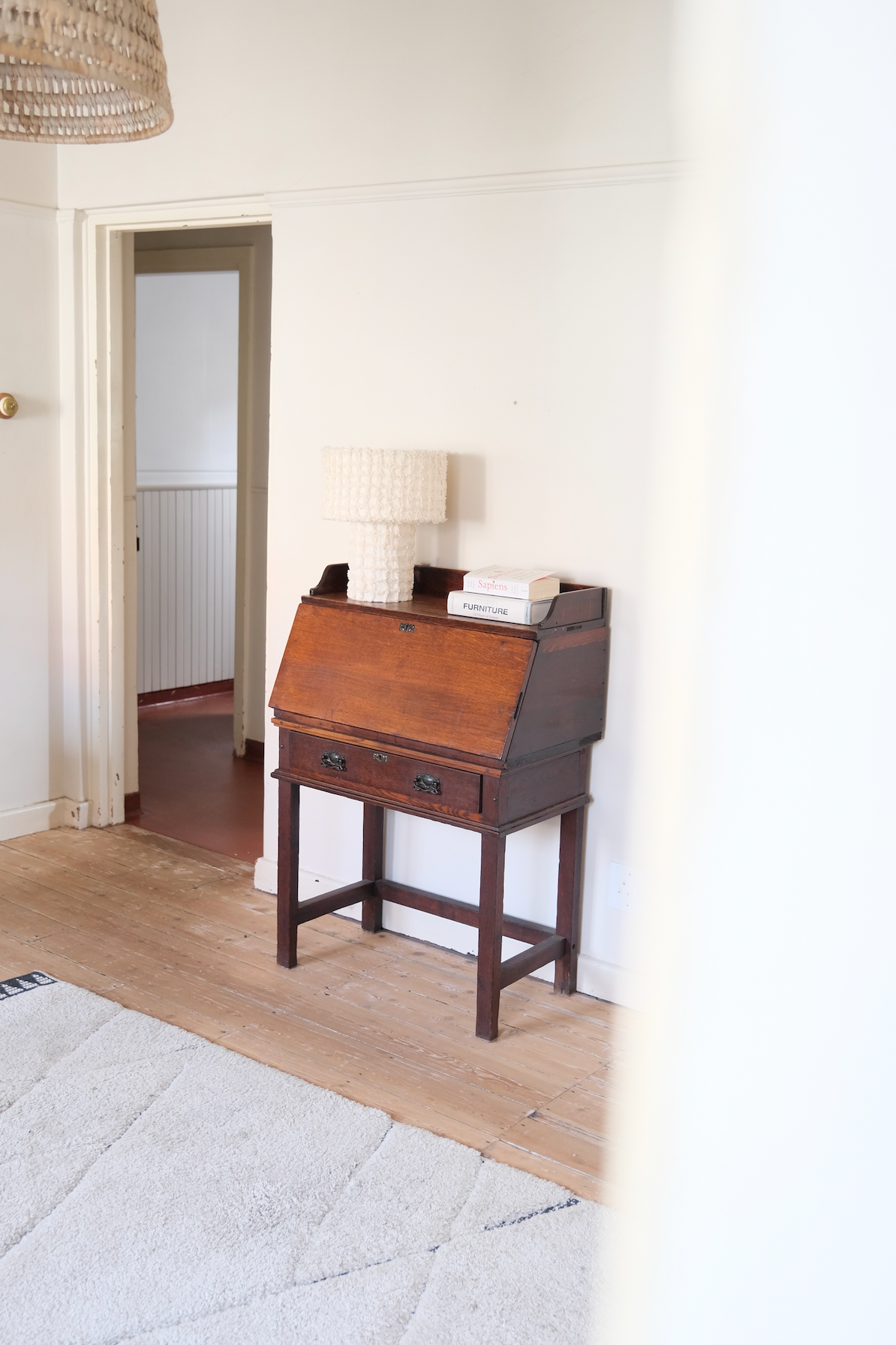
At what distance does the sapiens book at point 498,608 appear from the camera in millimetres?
2658

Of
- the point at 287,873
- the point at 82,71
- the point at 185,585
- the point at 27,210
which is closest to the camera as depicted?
the point at 82,71

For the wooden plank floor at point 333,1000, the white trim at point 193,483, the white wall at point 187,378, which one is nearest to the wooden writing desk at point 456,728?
the wooden plank floor at point 333,1000

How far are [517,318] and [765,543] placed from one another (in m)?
2.76

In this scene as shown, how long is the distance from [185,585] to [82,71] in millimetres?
4499

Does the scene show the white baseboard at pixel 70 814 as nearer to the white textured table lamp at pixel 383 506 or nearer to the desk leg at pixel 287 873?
the desk leg at pixel 287 873

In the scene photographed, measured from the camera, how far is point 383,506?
2.85 metres

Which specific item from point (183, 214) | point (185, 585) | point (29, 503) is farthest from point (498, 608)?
point (185, 585)

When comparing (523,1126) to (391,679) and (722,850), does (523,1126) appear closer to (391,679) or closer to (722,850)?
(391,679)

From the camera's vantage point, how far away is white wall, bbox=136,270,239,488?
5996 mm

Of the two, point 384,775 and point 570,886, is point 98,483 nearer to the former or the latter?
point 384,775

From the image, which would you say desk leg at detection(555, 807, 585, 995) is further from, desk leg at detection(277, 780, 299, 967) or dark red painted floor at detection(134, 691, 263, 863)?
dark red painted floor at detection(134, 691, 263, 863)

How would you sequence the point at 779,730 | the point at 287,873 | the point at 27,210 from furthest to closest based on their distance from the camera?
the point at 27,210
the point at 287,873
the point at 779,730

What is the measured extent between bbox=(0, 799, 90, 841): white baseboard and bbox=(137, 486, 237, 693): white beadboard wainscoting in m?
1.91

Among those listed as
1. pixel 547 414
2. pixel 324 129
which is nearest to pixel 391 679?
pixel 547 414
